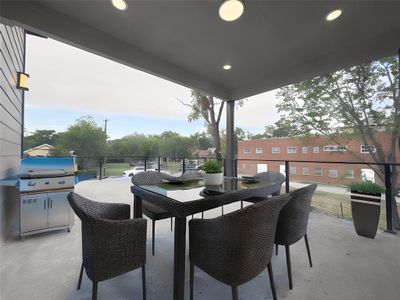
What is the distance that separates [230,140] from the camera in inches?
174

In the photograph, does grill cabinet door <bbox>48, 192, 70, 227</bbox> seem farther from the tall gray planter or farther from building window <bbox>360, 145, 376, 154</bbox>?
building window <bbox>360, 145, 376, 154</bbox>

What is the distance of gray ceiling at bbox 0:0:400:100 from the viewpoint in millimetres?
1974

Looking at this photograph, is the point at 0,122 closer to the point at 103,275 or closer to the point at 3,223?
the point at 3,223

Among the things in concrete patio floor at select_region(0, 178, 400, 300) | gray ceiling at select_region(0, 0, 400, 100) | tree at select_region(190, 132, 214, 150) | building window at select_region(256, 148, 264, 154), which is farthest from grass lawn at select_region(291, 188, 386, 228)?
building window at select_region(256, 148, 264, 154)

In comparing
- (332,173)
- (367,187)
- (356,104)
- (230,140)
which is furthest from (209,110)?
(367,187)

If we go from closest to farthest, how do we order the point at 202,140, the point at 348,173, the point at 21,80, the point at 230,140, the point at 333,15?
the point at 333,15 < the point at 21,80 < the point at 348,173 < the point at 230,140 < the point at 202,140

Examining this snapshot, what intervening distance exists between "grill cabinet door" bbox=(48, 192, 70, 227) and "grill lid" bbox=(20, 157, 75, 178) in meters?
0.27

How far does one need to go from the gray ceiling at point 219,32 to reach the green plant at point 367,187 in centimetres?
A: 177

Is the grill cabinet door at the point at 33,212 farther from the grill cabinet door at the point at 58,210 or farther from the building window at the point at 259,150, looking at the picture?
the building window at the point at 259,150

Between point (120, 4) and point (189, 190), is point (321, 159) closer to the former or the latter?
point (189, 190)

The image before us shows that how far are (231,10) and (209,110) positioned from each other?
5.55 m

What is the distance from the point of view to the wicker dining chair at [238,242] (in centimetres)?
100

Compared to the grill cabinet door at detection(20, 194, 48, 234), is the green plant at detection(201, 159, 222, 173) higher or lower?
higher

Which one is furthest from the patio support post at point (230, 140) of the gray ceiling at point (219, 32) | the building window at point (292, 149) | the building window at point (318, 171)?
the building window at point (292, 149)
